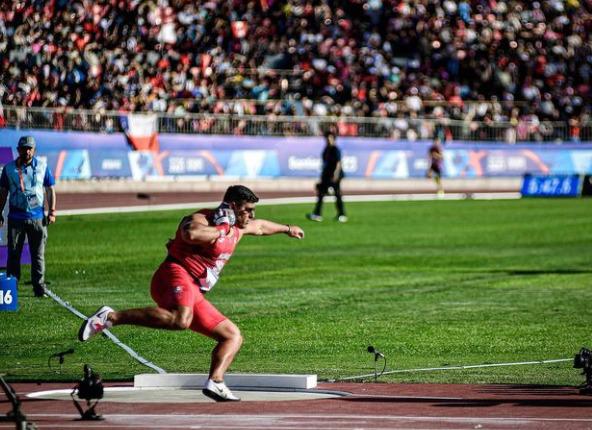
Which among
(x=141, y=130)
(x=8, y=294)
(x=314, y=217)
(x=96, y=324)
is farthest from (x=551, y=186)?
(x=96, y=324)

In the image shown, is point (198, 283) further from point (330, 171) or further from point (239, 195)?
point (330, 171)

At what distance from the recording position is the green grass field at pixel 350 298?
46.1 ft

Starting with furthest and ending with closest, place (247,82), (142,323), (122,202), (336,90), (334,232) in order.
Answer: (336,90), (247,82), (122,202), (334,232), (142,323)

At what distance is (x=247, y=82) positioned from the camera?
47906 mm

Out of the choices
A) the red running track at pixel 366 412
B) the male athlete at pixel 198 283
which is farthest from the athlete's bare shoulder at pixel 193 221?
the red running track at pixel 366 412

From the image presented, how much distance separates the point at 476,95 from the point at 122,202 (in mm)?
19642

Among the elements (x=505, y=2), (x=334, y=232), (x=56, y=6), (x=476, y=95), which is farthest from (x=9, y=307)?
(x=505, y=2)

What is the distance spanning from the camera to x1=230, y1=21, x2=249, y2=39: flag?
4978 centimetres

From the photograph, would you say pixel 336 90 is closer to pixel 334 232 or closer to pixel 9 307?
pixel 334 232

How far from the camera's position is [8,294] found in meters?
17.5

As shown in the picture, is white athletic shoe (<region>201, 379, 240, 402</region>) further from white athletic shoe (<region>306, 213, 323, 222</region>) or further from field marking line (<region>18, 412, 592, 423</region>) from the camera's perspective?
white athletic shoe (<region>306, 213, 323, 222</region>)

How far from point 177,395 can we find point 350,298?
919cm

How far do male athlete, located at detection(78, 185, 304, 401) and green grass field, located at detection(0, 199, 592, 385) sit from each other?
2.43 m

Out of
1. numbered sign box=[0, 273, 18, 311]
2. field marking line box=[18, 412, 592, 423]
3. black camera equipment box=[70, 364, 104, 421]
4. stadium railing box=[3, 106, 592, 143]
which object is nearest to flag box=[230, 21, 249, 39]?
stadium railing box=[3, 106, 592, 143]
